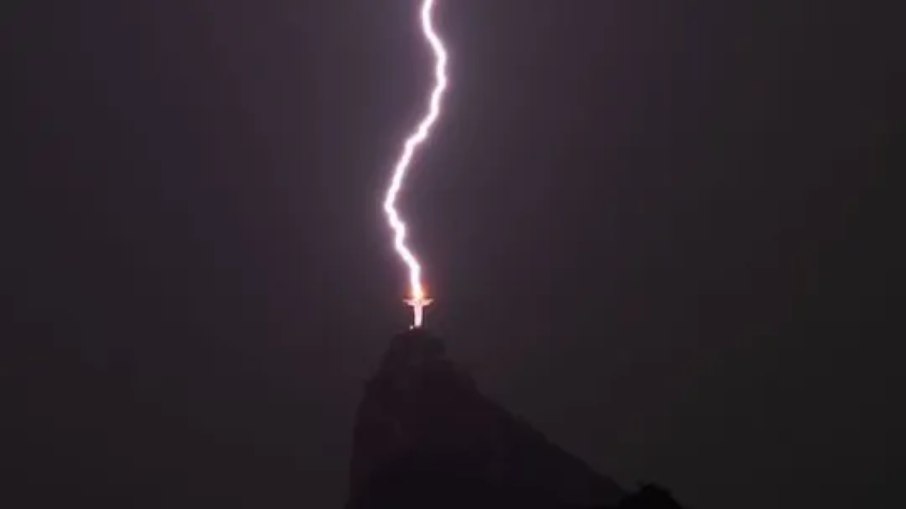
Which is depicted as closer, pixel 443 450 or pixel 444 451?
pixel 444 451

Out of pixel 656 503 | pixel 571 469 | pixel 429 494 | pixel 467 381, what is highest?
pixel 467 381

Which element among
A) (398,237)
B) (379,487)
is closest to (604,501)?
(379,487)

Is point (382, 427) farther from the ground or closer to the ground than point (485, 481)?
farther from the ground

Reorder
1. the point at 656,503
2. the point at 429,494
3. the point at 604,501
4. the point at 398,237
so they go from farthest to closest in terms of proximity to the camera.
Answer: the point at 398,237 → the point at 604,501 → the point at 429,494 → the point at 656,503

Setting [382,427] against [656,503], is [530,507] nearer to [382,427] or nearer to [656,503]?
[382,427]
